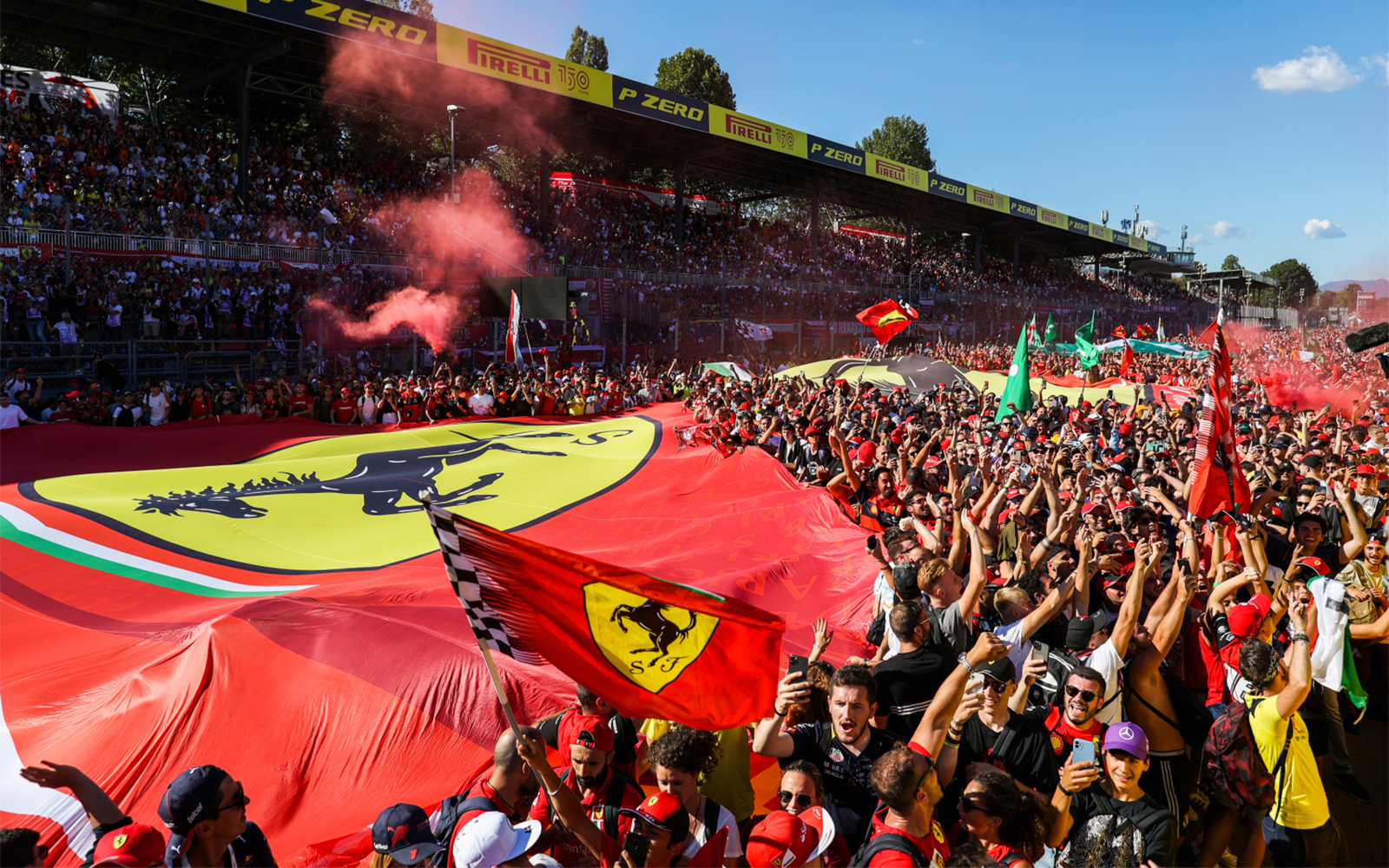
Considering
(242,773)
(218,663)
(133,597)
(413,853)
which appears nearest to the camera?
(413,853)

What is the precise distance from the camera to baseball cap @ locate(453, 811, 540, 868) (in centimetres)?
242

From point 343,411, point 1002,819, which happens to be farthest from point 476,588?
point 343,411

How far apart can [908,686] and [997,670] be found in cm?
52

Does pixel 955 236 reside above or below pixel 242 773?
A: above

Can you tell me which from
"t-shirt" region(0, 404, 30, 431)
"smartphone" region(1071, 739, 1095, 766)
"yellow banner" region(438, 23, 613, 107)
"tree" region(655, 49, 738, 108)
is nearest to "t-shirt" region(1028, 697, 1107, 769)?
"smartphone" region(1071, 739, 1095, 766)

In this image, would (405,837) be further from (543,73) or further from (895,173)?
(895,173)

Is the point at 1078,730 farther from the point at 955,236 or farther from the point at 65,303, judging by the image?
the point at 955,236

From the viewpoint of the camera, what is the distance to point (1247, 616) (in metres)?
4.28

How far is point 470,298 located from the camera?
23047mm

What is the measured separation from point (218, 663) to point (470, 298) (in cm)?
2005

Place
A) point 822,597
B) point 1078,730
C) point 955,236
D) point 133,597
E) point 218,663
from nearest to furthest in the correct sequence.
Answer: point 1078,730 < point 218,663 < point 133,597 < point 822,597 < point 955,236

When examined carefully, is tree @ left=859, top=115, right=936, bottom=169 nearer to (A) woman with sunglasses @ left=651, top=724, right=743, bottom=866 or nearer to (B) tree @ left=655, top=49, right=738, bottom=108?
(B) tree @ left=655, top=49, right=738, bottom=108

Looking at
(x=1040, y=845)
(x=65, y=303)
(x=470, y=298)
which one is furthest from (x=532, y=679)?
(x=470, y=298)

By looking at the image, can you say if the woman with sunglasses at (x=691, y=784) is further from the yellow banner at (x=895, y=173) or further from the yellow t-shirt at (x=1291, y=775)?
the yellow banner at (x=895, y=173)
